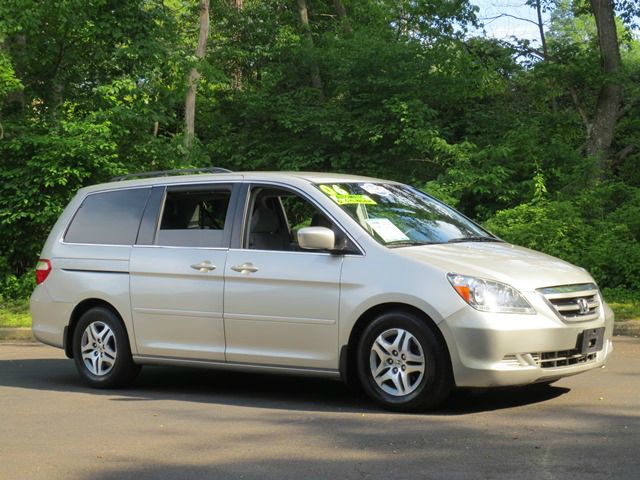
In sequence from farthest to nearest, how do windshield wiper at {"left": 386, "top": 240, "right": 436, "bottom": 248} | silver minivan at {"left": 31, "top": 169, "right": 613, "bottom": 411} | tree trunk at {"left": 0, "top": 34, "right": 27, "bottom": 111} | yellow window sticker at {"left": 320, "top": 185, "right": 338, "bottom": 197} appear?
tree trunk at {"left": 0, "top": 34, "right": 27, "bottom": 111} < yellow window sticker at {"left": 320, "top": 185, "right": 338, "bottom": 197} < windshield wiper at {"left": 386, "top": 240, "right": 436, "bottom": 248} < silver minivan at {"left": 31, "top": 169, "right": 613, "bottom": 411}

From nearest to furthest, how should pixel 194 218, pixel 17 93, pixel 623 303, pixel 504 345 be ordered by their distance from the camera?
pixel 504 345 → pixel 194 218 → pixel 623 303 → pixel 17 93

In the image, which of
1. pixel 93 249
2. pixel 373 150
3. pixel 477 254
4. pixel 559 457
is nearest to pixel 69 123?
pixel 373 150

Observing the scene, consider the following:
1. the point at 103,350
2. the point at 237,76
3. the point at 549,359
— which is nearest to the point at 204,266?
the point at 103,350

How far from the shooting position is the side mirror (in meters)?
7.94

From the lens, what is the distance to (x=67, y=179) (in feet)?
63.5

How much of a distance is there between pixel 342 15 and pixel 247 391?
23.8 meters

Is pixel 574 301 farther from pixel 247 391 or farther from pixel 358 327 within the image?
pixel 247 391

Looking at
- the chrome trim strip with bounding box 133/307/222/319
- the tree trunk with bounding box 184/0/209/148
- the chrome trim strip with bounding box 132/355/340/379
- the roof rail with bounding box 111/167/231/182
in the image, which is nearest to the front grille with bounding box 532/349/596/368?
the chrome trim strip with bounding box 132/355/340/379

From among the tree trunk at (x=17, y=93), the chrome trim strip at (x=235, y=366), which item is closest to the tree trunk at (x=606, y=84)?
the tree trunk at (x=17, y=93)

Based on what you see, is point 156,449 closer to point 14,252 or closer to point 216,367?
point 216,367

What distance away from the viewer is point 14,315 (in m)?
15.8

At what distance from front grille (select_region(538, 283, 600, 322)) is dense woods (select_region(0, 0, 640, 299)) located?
758cm

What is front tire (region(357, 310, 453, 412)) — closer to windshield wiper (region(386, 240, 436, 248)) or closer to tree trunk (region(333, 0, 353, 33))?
windshield wiper (region(386, 240, 436, 248))

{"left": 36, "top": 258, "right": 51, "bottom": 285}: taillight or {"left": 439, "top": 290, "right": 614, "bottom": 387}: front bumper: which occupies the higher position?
{"left": 36, "top": 258, "right": 51, "bottom": 285}: taillight
